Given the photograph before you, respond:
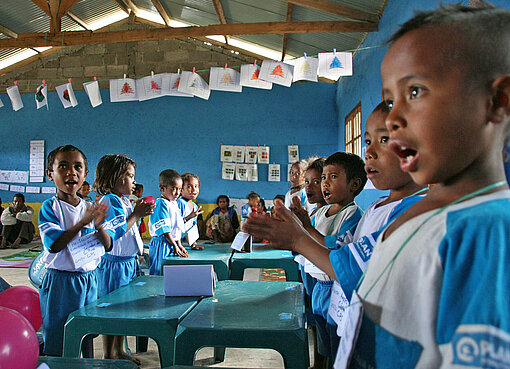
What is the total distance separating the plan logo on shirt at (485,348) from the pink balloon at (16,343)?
92 cm

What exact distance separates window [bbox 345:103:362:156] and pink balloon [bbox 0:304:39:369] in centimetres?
466

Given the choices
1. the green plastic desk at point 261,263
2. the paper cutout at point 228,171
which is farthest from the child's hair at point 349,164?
the paper cutout at point 228,171

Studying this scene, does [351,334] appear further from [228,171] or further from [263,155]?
[228,171]

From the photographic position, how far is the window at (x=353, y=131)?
524cm

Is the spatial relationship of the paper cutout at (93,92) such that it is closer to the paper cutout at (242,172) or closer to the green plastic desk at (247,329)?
the paper cutout at (242,172)

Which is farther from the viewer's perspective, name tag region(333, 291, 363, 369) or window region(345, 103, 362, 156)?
window region(345, 103, 362, 156)

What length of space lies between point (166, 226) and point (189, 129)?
5572 mm


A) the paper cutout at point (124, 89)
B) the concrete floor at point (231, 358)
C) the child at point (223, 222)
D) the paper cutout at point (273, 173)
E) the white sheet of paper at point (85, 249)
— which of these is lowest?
the concrete floor at point (231, 358)

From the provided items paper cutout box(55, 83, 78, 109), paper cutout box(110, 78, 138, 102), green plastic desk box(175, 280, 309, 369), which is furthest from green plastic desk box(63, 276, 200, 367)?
paper cutout box(55, 83, 78, 109)

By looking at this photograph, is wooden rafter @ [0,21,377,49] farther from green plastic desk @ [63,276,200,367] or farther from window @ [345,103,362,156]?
green plastic desk @ [63,276,200,367]

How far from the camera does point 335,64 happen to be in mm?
4281

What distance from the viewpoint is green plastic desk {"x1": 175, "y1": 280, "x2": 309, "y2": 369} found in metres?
1.20

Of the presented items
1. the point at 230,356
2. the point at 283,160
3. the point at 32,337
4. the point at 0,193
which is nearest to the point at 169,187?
the point at 230,356

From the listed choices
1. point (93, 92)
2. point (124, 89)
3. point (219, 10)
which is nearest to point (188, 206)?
point (124, 89)
